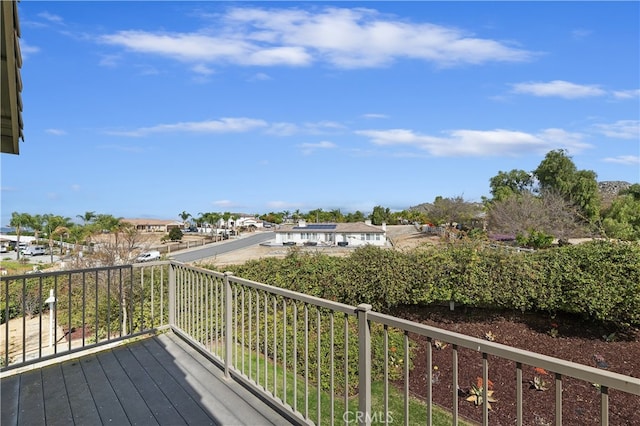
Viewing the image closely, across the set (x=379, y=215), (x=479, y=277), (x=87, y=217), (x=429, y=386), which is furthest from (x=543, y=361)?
(x=379, y=215)

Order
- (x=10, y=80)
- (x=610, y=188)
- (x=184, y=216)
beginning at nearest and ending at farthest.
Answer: (x=10, y=80) → (x=610, y=188) → (x=184, y=216)

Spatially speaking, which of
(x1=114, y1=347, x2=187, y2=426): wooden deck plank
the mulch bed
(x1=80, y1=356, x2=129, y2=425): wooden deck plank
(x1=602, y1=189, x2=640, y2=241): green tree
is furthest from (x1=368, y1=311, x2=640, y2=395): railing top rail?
(x1=602, y1=189, x2=640, y2=241): green tree

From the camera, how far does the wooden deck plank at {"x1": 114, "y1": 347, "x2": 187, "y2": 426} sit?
7.65 ft

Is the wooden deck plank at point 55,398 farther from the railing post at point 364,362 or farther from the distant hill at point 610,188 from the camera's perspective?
the distant hill at point 610,188

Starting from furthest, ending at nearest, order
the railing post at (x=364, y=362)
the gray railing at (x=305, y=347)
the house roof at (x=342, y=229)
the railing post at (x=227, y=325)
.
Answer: the house roof at (x=342, y=229), the railing post at (x=227, y=325), the railing post at (x=364, y=362), the gray railing at (x=305, y=347)

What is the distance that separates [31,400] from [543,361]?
10.5 ft

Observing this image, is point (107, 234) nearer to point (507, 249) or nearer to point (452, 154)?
point (507, 249)

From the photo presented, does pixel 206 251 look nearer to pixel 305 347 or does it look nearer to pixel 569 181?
pixel 569 181

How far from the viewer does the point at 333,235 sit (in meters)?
36.9

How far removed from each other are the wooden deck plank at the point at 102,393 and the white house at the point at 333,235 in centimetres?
3196

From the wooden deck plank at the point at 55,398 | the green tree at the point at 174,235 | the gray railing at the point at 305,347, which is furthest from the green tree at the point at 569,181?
the green tree at the point at 174,235

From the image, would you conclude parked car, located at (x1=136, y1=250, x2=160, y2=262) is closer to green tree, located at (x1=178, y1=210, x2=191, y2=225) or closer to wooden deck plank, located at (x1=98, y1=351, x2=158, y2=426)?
wooden deck plank, located at (x1=98, y1=351, x2=158, y2=426)

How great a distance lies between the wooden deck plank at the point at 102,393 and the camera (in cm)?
234

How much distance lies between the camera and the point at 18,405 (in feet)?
8.16
